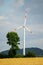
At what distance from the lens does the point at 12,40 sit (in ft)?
363

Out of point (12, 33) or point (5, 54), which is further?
point (12, 33)

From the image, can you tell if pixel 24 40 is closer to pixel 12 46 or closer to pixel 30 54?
pixel 30 54

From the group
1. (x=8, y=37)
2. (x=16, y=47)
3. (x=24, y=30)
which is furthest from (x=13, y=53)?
(x=8, y=37)

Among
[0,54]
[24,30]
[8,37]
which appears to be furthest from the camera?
[8,37]

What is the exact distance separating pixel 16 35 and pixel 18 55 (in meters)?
31.0

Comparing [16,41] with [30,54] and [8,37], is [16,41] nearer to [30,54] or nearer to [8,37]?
[8,37]

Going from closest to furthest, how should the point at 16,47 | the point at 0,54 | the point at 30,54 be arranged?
the point at 30,54 < the point at 0,54 < the point at 16,47

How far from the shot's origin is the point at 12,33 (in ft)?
378

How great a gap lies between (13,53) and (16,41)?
2318 centimetres

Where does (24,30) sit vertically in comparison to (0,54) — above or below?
above

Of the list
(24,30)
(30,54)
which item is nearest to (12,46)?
(24,30)

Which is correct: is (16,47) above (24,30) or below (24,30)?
below

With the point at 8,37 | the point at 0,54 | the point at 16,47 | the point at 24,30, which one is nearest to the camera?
the point at 0,54

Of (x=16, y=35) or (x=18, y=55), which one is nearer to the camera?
(x=18, y=55)
